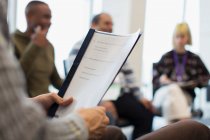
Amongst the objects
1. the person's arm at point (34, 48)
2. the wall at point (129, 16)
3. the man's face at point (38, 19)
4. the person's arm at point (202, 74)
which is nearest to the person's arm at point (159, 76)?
the person's arm at point (202, 74)

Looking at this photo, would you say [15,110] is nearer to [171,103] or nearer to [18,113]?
[18,113]

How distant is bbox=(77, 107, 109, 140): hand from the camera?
2.36ft

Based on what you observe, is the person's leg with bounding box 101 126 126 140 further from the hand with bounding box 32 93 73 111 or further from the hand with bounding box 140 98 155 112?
the hand with bounding box 140 98 155 112

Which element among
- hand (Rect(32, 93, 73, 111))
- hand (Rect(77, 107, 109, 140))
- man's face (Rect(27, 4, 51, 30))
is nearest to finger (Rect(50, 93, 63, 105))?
hand (Rect(32, 93, 73, 111))

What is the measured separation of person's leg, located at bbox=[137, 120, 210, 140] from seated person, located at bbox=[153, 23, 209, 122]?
2037 millimetres

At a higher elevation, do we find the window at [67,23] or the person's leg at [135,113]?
the window at [67,23]

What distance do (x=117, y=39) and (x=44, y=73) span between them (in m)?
1.31

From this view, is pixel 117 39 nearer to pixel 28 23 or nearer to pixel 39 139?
pixel 39 139

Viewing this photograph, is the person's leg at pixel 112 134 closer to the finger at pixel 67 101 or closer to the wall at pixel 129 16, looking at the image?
the finger at pixel 67 101

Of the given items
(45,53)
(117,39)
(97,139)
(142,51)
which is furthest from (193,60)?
(97,139)

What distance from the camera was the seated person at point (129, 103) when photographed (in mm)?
2707

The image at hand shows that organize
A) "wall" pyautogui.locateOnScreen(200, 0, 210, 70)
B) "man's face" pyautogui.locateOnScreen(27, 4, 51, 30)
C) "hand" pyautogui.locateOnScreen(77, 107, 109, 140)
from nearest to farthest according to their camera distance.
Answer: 1. "hand" pyautogui.locateOnScreen(77, 107, 109, 140)
2. "man's face" pyautogui.locateOnScreen(27, 4, 51, 30)
3. "wall" pyautogui.locateOnScreen(200, 0, 210, 70)

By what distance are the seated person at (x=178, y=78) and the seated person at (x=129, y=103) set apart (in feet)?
1.19

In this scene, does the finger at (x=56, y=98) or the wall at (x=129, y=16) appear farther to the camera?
the wall at (x=129, y=16)
